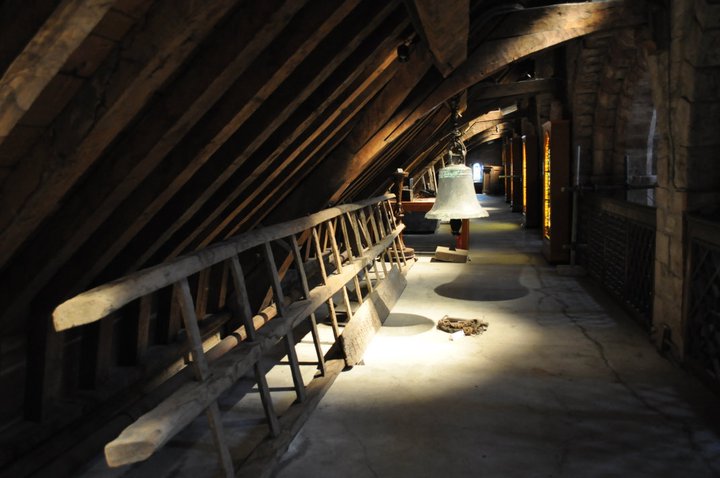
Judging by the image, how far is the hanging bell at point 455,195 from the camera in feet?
19.2

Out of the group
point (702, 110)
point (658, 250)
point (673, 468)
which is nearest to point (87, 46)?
point (673, 468)

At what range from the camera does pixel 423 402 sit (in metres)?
3.99

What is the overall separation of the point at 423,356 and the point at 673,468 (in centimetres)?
226

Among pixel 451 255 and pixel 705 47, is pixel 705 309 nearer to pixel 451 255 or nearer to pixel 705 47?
pixel 705 47

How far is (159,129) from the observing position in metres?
2.38

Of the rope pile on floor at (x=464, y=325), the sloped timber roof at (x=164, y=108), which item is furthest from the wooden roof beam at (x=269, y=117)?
the rope pile on floor at (x=464, y=325)

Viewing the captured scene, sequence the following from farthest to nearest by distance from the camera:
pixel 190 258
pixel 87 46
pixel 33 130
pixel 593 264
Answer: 1. pixel 593 264
2. pixel 190 258
3. pixel 33 130
4. pixel 87 46

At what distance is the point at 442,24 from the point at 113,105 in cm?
202

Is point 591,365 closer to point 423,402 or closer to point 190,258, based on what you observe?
point 423,402

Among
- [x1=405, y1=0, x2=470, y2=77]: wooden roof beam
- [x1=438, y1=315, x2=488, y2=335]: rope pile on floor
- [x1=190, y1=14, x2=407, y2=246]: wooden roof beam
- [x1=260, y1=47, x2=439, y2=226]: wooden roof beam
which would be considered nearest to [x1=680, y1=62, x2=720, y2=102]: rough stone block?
[x1=405, y1=0, x2=470, y2=77]: wooden roof beam

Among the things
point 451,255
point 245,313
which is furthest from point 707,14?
point 451,255

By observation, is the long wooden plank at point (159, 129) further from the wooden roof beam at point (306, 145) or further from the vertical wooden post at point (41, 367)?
the wooden roof beam at point (306, 145)

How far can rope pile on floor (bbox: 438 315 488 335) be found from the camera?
560cm

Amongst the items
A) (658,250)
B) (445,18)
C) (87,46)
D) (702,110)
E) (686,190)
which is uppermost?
(445,18)
